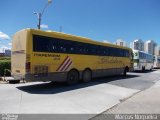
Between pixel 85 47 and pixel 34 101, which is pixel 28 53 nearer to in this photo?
pixel 34 101

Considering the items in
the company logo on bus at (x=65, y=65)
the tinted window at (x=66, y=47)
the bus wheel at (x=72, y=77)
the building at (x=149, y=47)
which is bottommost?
the bus wheel at (x=72, y=77)

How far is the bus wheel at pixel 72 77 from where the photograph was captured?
12.9 metres

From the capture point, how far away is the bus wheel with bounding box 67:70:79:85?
12.9m

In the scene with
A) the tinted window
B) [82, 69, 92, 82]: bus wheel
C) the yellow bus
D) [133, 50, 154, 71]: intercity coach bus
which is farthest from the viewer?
[133, 50, 154, 71]: intercity coach bus

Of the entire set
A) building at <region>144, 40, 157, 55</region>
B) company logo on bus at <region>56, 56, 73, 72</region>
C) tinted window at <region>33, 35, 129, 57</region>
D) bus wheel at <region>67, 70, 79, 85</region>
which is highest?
building at <region>144, 40, 157, 55</region>

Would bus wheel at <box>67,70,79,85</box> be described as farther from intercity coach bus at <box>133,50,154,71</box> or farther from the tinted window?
intercity coach bus at <box>133,50,154,71</box>

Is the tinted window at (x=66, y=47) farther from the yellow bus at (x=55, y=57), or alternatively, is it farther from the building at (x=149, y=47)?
the building at (x=149, y=47)

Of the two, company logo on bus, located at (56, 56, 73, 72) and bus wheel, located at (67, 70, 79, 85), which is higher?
company logo on bus, located at (56, 56, 73, 72)

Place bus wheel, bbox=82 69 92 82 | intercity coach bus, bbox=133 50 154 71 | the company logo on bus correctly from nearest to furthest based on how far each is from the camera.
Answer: the company logo on bus
bus wheel, bbox=82 69 92 82
intercity coach bus, bbox=133 50 154 71

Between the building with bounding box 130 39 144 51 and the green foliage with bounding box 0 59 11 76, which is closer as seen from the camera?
the green foliage with bounding box 0 59 11 76

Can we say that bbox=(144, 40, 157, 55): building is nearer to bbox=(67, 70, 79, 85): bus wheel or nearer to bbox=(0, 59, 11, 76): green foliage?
bbox=(0, 59, 11, 76): green foliage

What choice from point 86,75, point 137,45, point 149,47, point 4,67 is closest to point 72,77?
point 86,75

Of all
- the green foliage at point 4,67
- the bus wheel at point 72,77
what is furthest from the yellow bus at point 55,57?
the green foliage at point 4,67

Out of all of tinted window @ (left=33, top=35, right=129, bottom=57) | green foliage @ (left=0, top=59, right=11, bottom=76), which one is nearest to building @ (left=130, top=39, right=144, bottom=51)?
tinted window @ (left=33, top=35, right=129, bottom=57)
